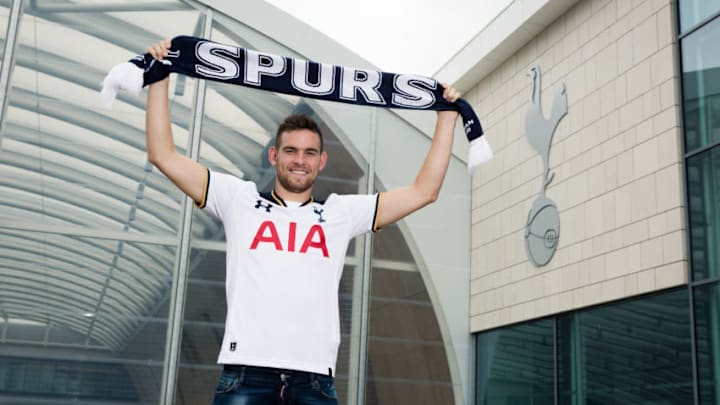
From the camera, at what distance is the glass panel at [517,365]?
1008cm

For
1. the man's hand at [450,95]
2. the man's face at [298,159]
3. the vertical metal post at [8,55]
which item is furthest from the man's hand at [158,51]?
the vertical metal post at [8,55]

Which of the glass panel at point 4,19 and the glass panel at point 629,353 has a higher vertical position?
the glass panel at point 4,19

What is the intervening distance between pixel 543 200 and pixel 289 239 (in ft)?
24.9

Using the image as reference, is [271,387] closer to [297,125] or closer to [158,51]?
[297,125]

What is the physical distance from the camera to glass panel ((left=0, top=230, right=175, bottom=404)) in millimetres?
9953

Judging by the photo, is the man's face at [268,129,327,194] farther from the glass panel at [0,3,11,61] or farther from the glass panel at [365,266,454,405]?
the glass panel at [0,3,11,61]

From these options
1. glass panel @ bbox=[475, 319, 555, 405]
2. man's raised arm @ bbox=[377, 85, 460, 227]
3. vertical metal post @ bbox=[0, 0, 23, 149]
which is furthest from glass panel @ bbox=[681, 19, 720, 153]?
vertical metal post @ bbox=[0, 0, 23, 149]

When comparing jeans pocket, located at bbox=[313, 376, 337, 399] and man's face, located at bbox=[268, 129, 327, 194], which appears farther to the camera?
man's face, located at bbox=[268, 129, 327, 194]

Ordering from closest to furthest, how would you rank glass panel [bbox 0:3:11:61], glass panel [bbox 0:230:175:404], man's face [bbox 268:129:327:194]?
man's face [bbox 268:129:327:194]
glass panel [bbox 0:230:175:404]
glass panel [bbox 0:3:11:61]

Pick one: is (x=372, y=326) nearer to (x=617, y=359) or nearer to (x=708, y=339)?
(x=617, y=359)

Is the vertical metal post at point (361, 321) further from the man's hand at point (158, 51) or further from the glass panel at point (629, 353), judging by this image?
the man's hand at point (158, 51)

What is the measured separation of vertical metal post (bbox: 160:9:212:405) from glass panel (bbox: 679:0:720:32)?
18.9 feet

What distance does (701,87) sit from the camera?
786 cm

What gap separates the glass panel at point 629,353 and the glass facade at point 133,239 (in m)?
2.24
